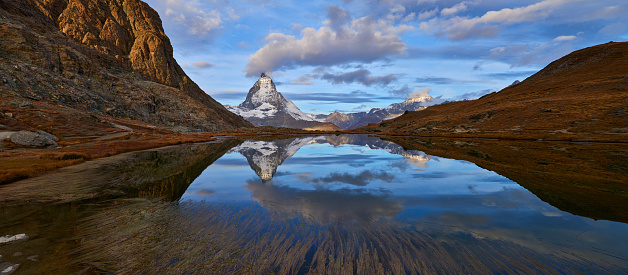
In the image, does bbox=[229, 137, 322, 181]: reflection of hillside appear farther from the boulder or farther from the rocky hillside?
the rocky hillside

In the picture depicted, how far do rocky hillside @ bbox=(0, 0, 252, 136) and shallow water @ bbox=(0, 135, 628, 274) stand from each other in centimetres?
4918

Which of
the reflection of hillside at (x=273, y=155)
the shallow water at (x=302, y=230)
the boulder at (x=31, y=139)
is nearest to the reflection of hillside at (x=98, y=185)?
the shallow water at (x=302, y=230)

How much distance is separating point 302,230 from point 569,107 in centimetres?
9926

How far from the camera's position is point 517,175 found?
61.2 feet

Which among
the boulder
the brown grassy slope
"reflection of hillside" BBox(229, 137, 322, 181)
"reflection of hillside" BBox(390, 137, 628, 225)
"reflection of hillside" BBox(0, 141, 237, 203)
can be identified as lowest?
"reflection of hillside" BBox(229, 137, 322, 181)

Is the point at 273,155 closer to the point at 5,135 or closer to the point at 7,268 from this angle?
the point at 7,268

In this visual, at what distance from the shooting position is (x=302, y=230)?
8672mm

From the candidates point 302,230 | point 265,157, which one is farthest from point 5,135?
point 302,230

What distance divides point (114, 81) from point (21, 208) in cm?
13547

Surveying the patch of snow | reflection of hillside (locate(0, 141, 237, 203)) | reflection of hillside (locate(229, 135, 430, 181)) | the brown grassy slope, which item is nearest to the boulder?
reflection of hillside (locate(0, 141, 237, 203))

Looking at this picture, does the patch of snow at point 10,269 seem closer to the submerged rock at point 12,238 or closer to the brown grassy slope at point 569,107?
the submerged rock at point 12,238

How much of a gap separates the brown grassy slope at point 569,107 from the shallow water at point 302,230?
198ft

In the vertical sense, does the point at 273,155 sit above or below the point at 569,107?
below

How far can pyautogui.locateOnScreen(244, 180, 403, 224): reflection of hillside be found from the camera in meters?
10.4
